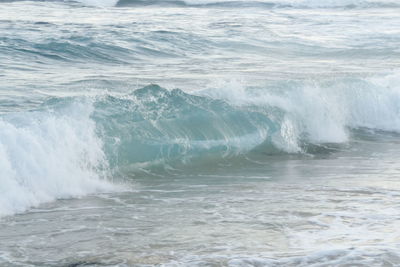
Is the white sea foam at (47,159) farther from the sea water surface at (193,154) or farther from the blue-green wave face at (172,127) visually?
the blue-green wave face at (172,127)

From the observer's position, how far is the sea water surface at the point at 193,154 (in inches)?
222

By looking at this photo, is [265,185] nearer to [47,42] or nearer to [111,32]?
[47,42]

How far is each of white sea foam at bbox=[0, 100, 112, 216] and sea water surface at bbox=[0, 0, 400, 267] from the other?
18 millimetres

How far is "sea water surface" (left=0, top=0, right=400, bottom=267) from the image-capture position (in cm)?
564

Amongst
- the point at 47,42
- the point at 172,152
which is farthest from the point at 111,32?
the point at 172,152

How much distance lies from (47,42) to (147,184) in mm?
9851

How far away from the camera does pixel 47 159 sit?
763 cm

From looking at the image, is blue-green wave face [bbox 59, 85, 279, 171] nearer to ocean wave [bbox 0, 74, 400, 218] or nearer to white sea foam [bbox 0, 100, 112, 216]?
ocean wave [bbox 0, 74, 400, 218]

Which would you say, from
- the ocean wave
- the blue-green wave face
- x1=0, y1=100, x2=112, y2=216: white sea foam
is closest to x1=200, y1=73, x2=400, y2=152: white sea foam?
the ocean wave

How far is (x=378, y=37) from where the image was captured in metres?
22.4

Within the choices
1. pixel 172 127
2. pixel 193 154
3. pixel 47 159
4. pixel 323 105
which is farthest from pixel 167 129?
pixel 323 105

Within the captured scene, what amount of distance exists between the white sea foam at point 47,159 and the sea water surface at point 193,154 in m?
0.02

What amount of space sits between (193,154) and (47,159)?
227cm

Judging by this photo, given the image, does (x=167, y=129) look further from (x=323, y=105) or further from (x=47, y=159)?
(x=323, y=105)
